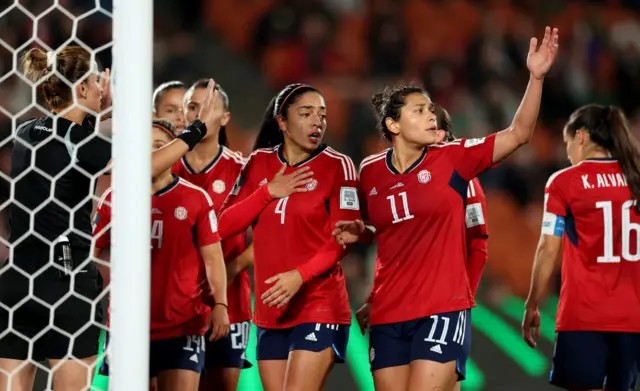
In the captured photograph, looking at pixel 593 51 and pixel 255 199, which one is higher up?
pixel 593 51

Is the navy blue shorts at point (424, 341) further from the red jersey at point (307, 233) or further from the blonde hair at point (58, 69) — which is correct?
the blonde hair at point (58, 69)

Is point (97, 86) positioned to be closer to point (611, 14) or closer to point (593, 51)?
point (593, 51)

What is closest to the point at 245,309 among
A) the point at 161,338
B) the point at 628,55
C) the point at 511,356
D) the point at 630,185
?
the point at 161,338

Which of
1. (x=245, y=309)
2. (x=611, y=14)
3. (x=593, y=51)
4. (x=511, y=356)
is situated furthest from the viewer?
(x=611, y=14)

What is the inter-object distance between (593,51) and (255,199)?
367 inches

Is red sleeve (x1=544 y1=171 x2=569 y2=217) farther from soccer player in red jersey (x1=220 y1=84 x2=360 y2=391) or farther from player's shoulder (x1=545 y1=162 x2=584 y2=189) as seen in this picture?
soccer player in red jersey (x1=220 y1=84 x2=360 y2=391)

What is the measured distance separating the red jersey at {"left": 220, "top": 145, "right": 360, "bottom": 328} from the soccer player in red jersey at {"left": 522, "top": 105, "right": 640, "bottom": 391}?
1154mm

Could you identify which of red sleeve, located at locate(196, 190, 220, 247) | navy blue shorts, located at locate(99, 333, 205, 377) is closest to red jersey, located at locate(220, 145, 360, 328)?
red sleeve, located at locate(196, 190, 220, 247)

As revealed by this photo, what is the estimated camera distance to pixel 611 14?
13.6 meters

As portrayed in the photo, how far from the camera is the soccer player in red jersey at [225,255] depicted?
197 inches

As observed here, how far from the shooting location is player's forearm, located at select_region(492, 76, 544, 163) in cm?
381

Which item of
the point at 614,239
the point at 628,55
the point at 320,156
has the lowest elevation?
the point at 614,239

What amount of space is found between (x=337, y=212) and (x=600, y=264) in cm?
141

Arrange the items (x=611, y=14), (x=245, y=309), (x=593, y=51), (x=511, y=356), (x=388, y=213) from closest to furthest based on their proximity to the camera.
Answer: (x=388, y=213)
(x=245, y=309)
(x=511, y=356)
(x=593, y=51)
(x=611, y=14)
